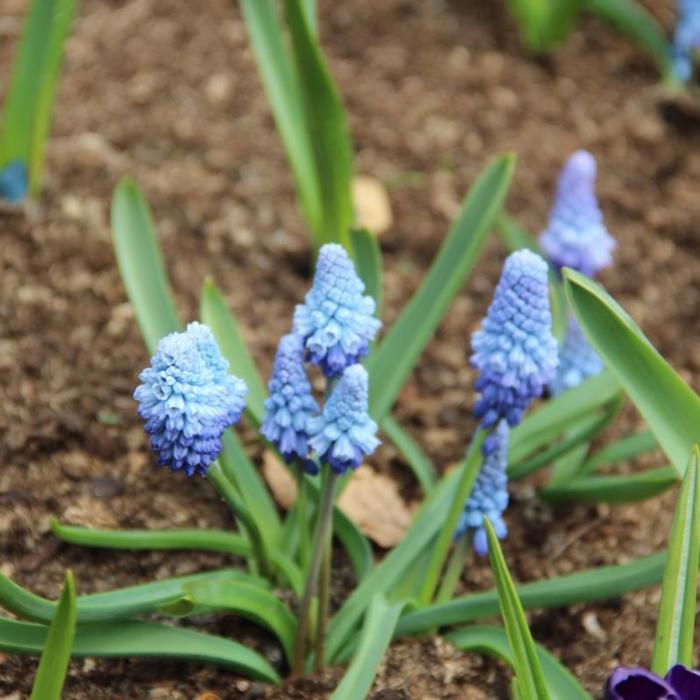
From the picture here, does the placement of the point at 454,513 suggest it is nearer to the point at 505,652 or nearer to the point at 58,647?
the point at 505,652

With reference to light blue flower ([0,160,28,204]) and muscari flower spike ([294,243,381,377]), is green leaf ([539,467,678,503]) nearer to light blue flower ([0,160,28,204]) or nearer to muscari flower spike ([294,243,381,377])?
Answer: muscari flower spike ([294,243,381,377])

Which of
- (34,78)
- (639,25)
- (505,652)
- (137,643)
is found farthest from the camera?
(639,25)

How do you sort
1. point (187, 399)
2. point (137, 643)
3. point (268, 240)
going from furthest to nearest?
Result: point (268, 240) → point (137, 643) → point (187, 399)

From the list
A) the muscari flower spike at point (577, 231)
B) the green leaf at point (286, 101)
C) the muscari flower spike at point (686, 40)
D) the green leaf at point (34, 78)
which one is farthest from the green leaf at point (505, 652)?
the muscari flower spike at point (686, 40)

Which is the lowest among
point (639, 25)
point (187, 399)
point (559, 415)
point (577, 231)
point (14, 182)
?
point (187, 399)

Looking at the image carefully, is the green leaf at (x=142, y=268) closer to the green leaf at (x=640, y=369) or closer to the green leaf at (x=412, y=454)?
the green leaf at (x=412, y=454)

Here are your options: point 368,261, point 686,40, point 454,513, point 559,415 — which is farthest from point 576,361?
point 686,40

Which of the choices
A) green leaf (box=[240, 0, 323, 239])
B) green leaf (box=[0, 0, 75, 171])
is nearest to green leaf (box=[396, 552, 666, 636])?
green leaf (box=[240, 0, 323, 239])
